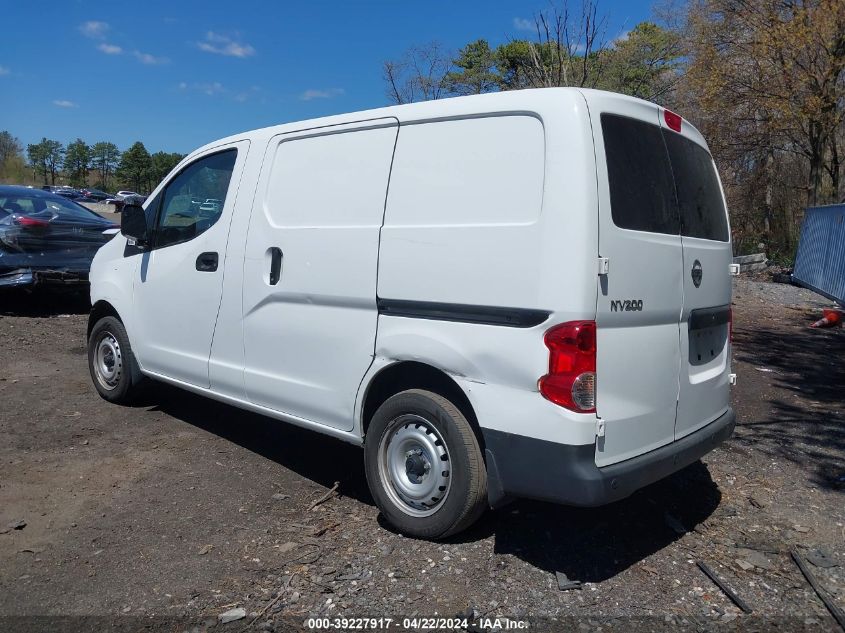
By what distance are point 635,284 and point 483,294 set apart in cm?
71

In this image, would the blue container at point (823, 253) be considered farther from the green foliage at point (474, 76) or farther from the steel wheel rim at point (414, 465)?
the steel wheel rim at point (414, 465)

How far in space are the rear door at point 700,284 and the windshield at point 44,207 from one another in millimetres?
8540

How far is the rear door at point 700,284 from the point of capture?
3.75 metres

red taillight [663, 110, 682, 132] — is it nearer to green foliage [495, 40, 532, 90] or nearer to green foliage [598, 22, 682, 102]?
green foliage [598, 22, 682, 102]

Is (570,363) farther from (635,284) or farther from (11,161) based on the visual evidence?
(11,161)

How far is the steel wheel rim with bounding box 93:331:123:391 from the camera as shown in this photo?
19.6 ft

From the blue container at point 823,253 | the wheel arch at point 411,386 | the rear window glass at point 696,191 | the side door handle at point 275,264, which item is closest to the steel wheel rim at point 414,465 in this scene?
the wheel arch at point 411,386

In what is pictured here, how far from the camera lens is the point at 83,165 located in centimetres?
8431

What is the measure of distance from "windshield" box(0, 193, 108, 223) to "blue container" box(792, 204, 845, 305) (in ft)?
44.9

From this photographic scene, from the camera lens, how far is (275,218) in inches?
176

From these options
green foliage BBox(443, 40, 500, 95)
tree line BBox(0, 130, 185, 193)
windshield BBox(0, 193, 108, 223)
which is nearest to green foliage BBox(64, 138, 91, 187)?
tree line BBox(0, 130, 185, 193)

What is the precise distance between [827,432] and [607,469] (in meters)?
3.52

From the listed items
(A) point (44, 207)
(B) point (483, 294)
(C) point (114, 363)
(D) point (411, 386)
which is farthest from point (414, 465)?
(A) point (44, 207)

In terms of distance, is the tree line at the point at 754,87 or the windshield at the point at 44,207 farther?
the tree line at the point at 754,87
